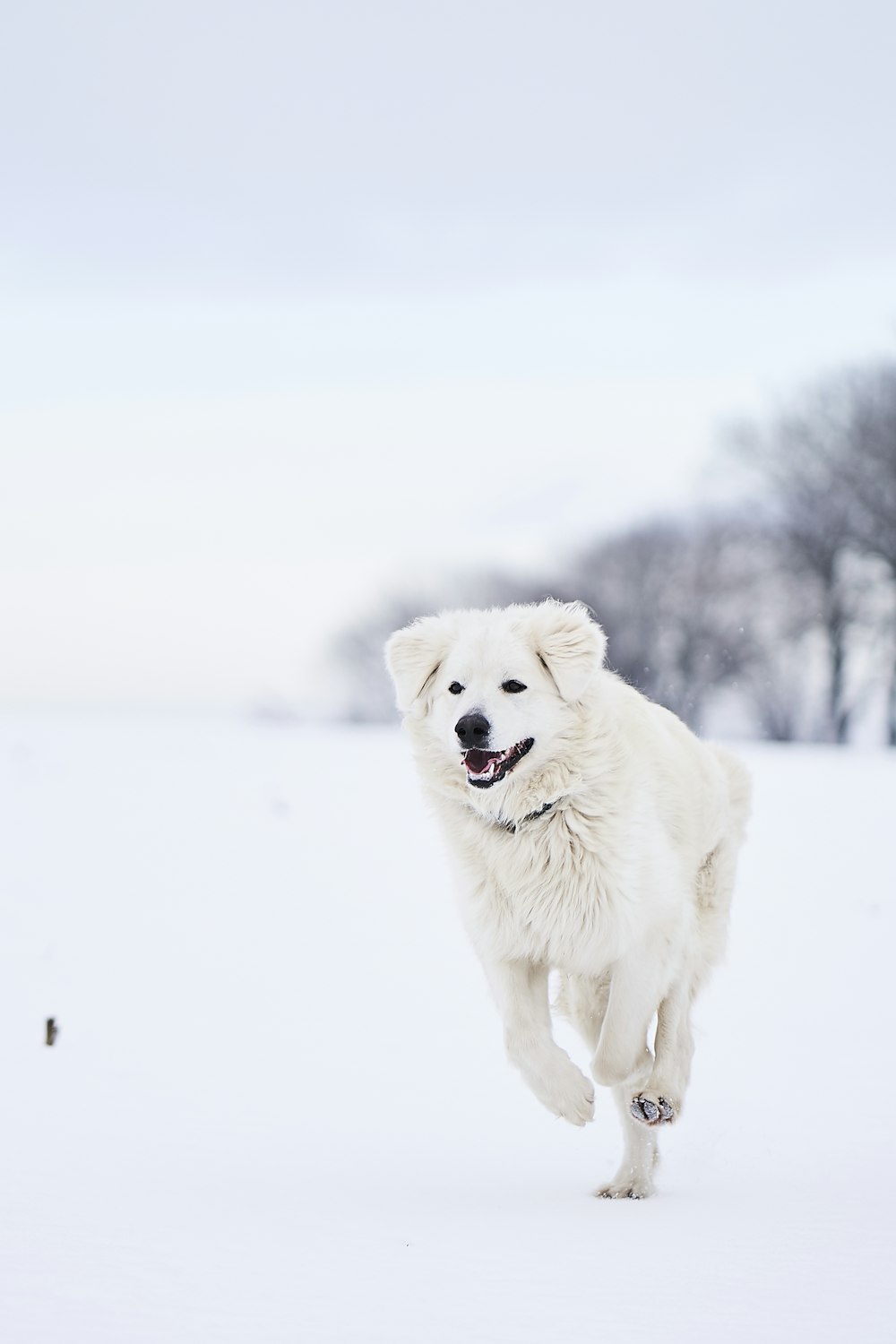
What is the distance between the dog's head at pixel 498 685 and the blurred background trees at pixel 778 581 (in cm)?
2157

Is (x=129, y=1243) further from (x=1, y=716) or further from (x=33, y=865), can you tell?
(x=1, y=716)

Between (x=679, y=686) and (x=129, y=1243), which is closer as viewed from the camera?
(x=129, y=1243)

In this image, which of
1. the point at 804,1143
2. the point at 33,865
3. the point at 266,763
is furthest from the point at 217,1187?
the point at 266,763

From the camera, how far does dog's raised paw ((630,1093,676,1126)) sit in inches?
185

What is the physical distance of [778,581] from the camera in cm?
3023

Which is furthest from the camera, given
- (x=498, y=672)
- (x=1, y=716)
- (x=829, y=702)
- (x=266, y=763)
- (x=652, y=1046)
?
(x=829, y=702)

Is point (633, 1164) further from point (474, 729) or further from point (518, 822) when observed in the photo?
point (474, 729)

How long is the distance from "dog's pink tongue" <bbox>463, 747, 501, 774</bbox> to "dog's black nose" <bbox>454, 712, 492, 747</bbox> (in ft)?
0.14

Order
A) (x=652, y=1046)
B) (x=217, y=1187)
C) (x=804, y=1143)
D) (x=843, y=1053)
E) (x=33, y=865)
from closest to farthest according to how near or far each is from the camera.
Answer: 1. (x=217, y=1187)
2. (x=652, y=1046)
3. (x=804, y=1143)
4. (x=843, y=1053)
5. (x=33, y=865)

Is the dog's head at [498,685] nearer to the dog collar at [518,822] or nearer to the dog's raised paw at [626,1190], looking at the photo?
the dog collar at [518,822]

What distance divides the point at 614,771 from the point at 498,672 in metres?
0.56

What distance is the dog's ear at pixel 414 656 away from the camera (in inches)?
206

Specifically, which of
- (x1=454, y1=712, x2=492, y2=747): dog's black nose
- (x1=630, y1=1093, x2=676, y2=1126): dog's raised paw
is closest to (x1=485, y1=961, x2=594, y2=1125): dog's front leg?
(x1=630, y1=1093, x2=676, y2=1126): dog's raised paw

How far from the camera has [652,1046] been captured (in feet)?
17.9
